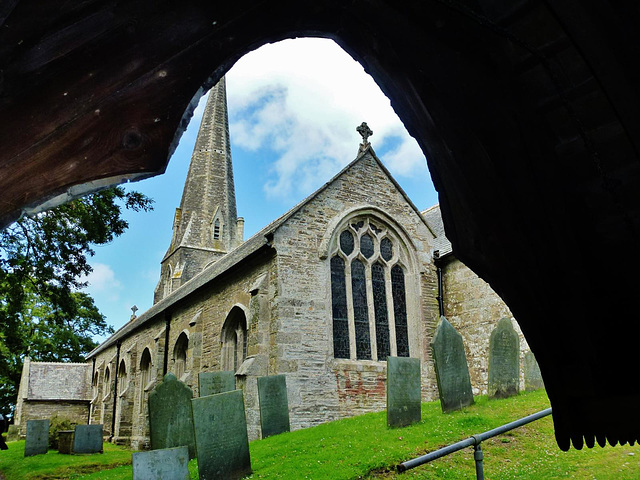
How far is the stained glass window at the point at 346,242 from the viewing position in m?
13.8

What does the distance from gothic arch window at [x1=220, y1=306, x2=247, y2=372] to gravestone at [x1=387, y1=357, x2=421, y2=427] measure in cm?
610

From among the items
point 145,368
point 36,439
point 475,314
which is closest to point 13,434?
point 145,368

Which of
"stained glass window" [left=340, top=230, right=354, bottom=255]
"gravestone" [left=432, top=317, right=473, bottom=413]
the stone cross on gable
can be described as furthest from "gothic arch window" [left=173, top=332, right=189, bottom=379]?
"gravestone" [left=432, top=317, right=473, bottom=413]

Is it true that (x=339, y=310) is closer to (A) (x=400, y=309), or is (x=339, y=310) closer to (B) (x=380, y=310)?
(B) (x=380, y=310)

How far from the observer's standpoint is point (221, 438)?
770cm

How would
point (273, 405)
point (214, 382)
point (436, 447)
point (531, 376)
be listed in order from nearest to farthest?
point (436, 447), point (273, 405), point (531, 376), point (214, 382)

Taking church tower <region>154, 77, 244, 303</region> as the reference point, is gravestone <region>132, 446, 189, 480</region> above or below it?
below

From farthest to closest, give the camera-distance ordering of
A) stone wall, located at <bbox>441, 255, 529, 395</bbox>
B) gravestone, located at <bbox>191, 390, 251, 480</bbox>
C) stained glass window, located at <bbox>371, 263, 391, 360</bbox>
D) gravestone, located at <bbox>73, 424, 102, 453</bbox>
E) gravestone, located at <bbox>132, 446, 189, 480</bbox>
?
gravestone, located at <bbox>73, 424, 102, 453</bbox>, stained glass window, located at <bbox>371, 263, 391, 360</bbox>, stone wall, located at <bbox>441, 255, 529, 395</bbox>, gravestone, located at <bbox>191, 390, 251, 480</bbox>, gravestone, located at <bbox>132, 446, 189, 480</bbox>

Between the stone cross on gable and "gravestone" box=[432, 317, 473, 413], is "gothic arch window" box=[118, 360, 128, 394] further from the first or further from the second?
"gravestone" box=[432, 317, 473, 413]

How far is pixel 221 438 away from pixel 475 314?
8.10 meters

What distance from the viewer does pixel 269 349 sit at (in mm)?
11812

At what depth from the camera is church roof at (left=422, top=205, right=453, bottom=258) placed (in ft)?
48.9

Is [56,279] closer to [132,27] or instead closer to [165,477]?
[165,477]

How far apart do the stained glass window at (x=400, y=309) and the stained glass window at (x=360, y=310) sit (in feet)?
3.24
